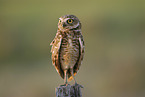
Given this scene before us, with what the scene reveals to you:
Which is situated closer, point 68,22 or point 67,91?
point 67,91

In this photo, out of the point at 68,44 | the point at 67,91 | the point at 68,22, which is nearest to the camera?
the point at 67,91

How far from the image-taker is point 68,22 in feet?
16.5

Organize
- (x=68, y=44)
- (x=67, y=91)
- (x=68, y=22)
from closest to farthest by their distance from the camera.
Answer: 1. (x=67, y=91)
2. (x=68, y=22)
3. (x=68, y=44)

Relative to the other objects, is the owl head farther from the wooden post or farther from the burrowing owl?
the wooden post

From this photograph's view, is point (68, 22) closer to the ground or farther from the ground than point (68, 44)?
farther from the ground

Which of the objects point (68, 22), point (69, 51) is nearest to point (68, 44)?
point (69, 51)

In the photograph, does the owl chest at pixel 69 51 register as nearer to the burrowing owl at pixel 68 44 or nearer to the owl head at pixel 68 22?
the burrowing owl at pixel 68 44

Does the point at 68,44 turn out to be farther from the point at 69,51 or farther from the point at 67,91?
the point at 67,91

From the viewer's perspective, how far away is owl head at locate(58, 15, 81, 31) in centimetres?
503

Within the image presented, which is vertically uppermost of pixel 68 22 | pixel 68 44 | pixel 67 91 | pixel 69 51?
pixel 68 22

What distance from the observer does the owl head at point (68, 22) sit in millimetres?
5027
